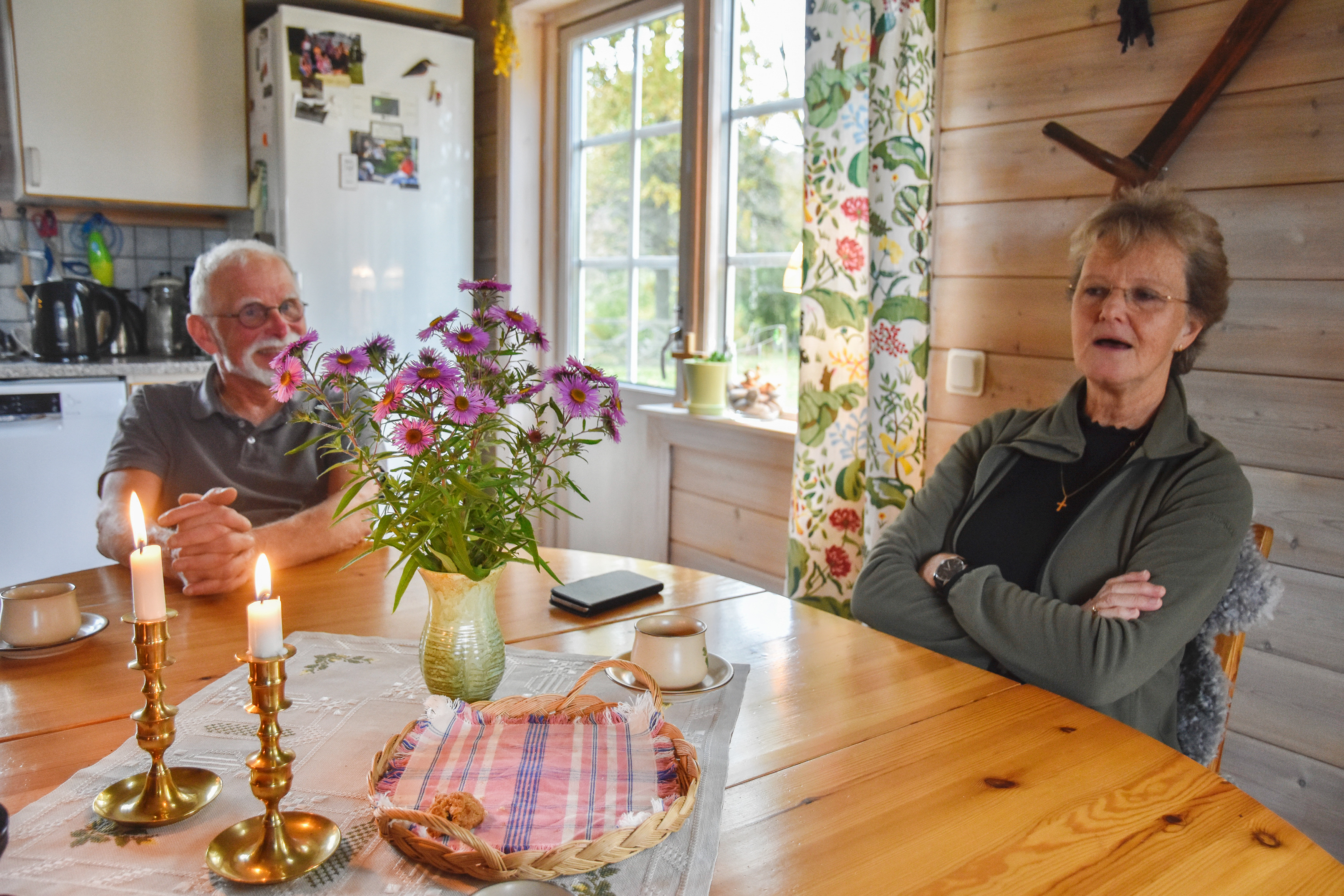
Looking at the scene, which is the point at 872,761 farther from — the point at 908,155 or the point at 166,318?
the point at 166,318

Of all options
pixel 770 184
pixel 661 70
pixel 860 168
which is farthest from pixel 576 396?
pixel 661 70

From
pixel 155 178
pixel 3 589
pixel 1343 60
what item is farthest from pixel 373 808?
pixel 155 178

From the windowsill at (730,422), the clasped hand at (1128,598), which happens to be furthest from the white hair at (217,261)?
the clasped hand at (1128,598)

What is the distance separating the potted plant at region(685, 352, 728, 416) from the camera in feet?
8.47

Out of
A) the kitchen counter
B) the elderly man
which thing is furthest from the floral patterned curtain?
the kitchen counter

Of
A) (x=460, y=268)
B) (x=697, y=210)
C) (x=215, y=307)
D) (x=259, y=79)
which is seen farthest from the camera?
(x=460, y=268)

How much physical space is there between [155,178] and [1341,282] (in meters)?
3.23

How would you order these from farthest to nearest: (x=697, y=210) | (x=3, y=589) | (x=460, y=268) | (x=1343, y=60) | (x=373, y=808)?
(x=460, y=268) < (x=697, y=210) < (x=1343, y=60) < (x=3, y=589) < (x=373, y=808)

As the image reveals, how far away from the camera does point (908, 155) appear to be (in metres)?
1.91

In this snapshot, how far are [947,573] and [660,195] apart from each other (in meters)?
1.86

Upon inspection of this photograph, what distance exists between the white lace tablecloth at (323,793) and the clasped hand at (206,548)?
279mm

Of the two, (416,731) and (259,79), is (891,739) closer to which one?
(416,731)

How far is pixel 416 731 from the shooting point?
0.87 m

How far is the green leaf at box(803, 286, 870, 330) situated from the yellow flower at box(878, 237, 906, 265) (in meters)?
0.12
